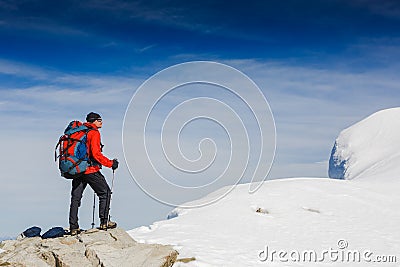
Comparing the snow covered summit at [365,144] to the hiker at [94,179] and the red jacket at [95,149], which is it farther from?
the red jacket at [95,149]

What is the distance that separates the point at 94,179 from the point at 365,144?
2944cm

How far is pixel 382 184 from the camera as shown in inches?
819

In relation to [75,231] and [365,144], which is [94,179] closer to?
[75,231]

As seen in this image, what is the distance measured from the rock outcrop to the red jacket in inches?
64.1

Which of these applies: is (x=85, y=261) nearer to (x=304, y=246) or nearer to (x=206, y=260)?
(x=206, y=260)

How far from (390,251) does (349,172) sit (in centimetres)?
2278

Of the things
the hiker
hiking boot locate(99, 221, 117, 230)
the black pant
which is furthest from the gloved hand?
hiking boot locate(99, 221, 117, 230)

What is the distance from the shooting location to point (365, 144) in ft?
122

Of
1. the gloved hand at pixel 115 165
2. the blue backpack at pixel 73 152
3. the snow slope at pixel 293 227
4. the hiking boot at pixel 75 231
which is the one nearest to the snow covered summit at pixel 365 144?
the snow slope at pixel 293 227

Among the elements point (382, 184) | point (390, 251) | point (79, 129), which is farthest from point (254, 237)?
point (382, 184)

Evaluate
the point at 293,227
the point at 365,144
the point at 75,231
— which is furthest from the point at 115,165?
the point at 365,144

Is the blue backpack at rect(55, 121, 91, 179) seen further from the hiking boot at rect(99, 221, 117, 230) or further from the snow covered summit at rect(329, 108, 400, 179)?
the snow covered summit at rect(329, 108, 400, 179)

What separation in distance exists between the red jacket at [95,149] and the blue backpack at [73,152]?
0.34 feet

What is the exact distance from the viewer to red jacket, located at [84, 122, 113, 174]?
11.8m
